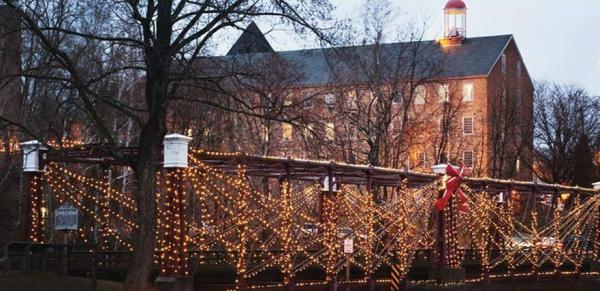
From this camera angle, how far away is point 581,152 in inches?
3420

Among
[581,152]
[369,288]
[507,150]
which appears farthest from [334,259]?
[581,152]

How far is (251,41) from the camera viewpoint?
27875 millimetres

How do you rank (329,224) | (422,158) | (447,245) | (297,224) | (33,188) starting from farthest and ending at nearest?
1. (422,158)
2. (447,245)
3. (297,224)
4. (329,224)
5. (33,188)

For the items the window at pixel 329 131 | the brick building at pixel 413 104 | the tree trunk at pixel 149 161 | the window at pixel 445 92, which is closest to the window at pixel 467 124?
the brick building at pixel 413 104

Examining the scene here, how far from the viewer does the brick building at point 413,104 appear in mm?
51531

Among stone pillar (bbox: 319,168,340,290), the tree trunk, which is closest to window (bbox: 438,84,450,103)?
stone pillar (bbox: 319,168,340,290)

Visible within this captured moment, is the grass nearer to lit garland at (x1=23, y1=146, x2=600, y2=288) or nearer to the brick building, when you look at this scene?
lit garland at (x1=23, y1=146, x2=600, y2=288)

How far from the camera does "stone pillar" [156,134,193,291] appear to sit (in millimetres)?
27969

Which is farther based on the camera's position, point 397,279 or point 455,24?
point 455,24

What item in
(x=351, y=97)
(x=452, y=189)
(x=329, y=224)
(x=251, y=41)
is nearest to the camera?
(x=251, y=41)

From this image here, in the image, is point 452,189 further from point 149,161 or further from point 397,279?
point 149,161

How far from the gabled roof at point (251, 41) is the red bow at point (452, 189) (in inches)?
482

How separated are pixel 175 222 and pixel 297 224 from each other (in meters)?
8.75

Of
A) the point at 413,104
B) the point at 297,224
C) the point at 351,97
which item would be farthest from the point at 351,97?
the point at 297,224
